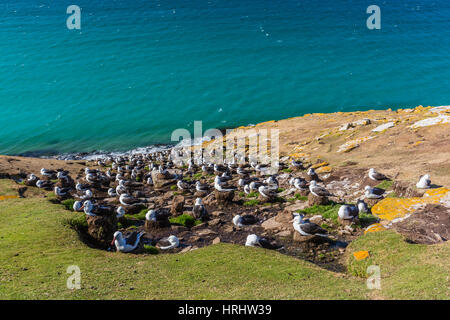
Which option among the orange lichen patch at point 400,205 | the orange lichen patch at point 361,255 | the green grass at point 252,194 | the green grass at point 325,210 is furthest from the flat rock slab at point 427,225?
the green grass at point 252,194

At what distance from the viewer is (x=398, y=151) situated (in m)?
25.3

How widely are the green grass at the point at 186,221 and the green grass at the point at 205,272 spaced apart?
5799 mm

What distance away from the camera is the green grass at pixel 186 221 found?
19.7 meters

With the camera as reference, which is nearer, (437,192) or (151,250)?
(151,250)

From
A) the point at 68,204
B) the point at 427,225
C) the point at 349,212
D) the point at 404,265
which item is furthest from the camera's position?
the point at 68,204

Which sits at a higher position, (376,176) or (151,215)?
(376,176)

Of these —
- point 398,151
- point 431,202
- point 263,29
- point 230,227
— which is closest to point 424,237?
point 431,202

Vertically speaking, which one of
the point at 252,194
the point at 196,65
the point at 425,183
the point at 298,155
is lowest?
the point at 252,194

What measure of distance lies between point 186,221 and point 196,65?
68679mm

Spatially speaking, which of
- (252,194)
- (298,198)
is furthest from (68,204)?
(298,198)

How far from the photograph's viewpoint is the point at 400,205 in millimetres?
16219

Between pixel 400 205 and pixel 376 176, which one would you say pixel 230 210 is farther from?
pixel 400 205

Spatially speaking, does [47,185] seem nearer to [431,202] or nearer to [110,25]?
[431,202]
